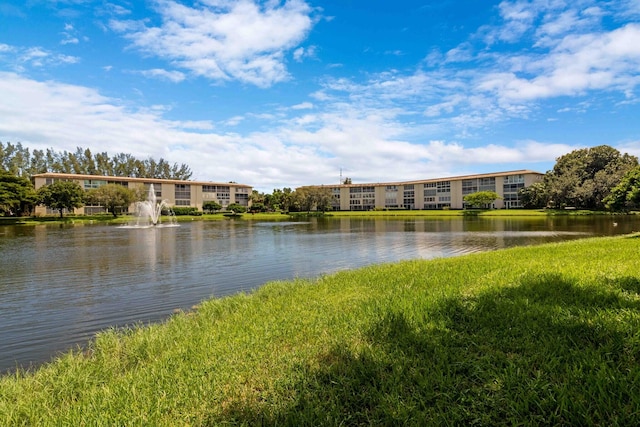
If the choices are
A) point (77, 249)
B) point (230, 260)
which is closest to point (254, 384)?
point (230, 260)

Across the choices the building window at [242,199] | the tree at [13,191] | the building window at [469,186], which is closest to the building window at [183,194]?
the building window at [242,199]

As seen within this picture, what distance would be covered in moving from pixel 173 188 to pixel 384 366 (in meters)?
107

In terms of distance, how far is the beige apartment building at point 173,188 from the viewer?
274 feet

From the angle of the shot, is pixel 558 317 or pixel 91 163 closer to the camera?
pixel 558 317

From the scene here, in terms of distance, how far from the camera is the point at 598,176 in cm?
6656

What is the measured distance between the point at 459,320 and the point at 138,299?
9883 mm

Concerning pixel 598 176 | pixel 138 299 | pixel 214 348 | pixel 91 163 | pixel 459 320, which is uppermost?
pixel 91 163

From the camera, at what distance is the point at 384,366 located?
4.16 m

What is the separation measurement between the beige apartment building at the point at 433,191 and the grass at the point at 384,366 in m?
90.9

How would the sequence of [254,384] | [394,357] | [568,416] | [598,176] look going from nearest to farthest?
[568,416]
[254,384]
[394,357]
[598,176]

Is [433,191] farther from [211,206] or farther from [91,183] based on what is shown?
[91,183]

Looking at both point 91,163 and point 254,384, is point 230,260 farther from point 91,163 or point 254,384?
point 91,163

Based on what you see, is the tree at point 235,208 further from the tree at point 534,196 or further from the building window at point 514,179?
the tree at point 534,196

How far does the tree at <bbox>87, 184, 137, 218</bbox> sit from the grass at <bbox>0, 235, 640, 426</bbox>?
260ft
